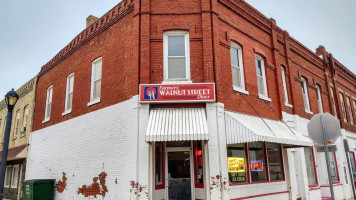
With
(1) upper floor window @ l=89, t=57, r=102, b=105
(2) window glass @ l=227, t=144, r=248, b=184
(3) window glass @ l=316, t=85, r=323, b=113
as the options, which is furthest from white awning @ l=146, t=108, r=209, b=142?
(3) window glass @ l=316, t=85, r=323, b=113

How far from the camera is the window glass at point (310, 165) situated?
14.5m

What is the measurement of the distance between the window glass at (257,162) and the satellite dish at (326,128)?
15.0 ft

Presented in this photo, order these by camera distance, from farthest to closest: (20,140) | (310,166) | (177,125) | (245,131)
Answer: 1. (20,140)
2. (310,166)
3. (245,131)
4. (177,125)

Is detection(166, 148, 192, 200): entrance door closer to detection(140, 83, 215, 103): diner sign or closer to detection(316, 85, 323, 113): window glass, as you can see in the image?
detection(140, 83, 215, 103): diner sign

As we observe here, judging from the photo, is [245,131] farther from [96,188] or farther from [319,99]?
[319,99]

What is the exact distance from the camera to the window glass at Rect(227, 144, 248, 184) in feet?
33.0

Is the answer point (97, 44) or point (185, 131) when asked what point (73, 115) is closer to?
point (97, 44)

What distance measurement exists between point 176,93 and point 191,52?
1833mm

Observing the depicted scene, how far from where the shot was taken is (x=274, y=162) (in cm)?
1210

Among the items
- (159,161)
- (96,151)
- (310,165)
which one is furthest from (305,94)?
(96,151)

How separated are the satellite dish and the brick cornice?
26.7 ft

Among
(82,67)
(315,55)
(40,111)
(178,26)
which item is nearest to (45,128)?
(40,111)

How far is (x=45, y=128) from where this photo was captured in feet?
51.2

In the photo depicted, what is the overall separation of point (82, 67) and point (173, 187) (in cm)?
773
